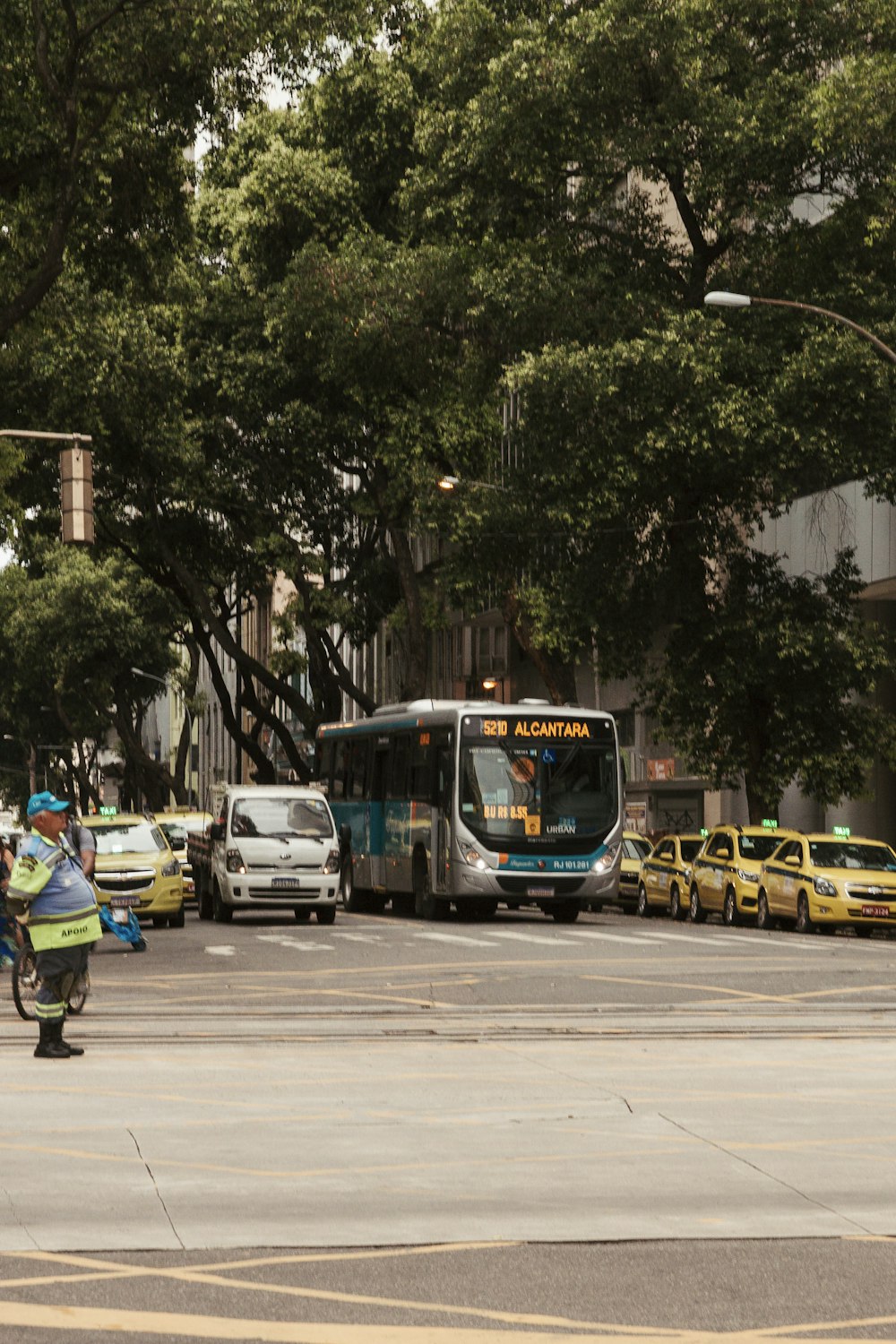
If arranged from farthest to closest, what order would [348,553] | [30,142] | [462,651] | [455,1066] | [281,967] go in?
[462,651] < [348,553] < [30,142] < [281,967] < [455,1066]

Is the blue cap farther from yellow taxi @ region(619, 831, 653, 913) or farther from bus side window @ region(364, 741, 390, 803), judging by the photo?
yellow taxi @ region(619, 831, 653, 913)

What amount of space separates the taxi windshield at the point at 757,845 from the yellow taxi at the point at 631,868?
18.7ft

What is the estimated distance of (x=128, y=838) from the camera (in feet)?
111

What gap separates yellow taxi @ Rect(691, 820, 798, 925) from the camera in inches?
1457

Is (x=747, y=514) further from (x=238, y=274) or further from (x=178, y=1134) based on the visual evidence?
(x=178, y=1134)

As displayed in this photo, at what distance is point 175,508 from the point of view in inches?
1945

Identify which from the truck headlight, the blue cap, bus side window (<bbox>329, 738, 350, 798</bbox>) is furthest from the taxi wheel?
the blue cap

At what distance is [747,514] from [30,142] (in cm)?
1547

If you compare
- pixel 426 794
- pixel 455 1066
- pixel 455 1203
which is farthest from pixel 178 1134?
pixel 426 794

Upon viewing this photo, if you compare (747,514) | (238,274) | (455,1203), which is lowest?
(455,1203)

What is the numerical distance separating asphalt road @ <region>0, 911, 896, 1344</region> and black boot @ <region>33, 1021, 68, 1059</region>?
276 mm

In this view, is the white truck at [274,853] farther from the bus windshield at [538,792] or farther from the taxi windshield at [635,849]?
the taxi windshield at [635,849]

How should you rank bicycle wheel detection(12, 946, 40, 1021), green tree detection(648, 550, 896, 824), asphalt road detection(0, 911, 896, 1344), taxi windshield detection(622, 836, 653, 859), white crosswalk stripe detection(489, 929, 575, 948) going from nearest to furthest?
1. asphalt road detection(0, 911, 896, 1344)
2. bicycle wheel detection(12, 946, 40, 1021)
3. white crosswalk stripe detection(489, 929, 575, 948)
4. green tree detection(648, 550, 896, 824)
5. taxi windshield detection(622, 836, 653, 859)

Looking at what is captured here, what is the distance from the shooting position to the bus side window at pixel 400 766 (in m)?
36.5
